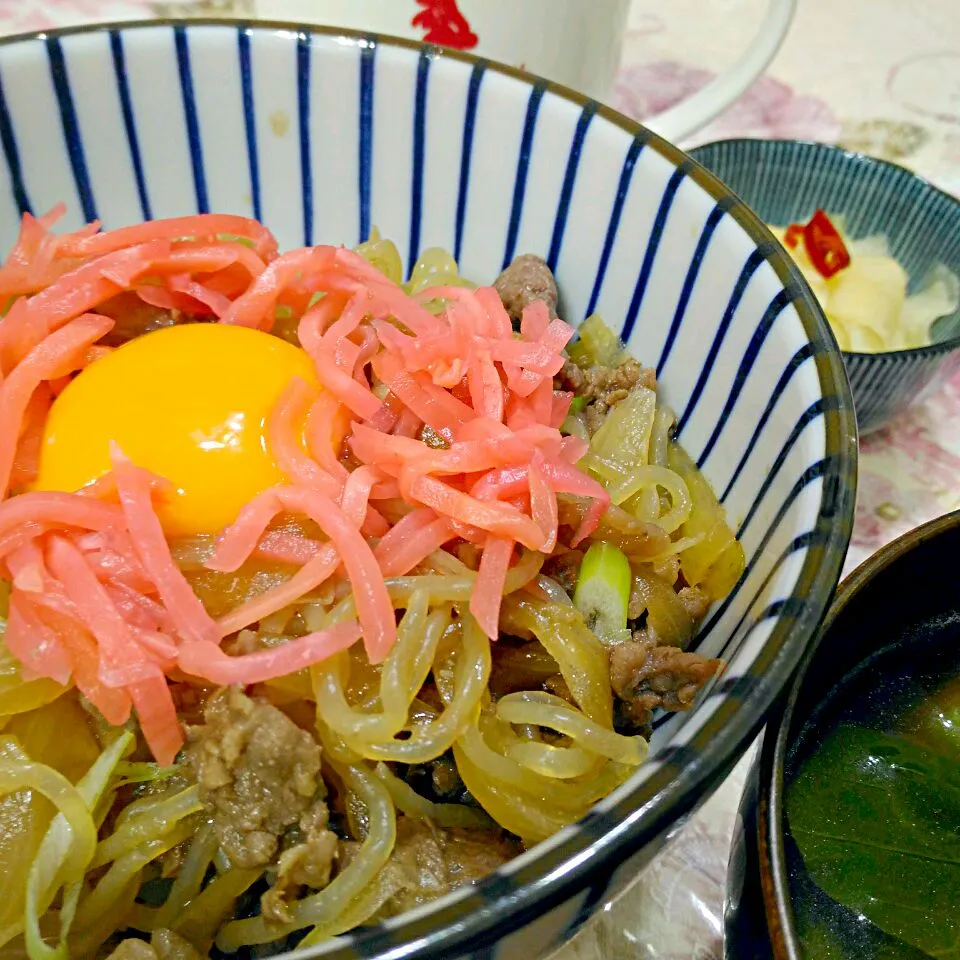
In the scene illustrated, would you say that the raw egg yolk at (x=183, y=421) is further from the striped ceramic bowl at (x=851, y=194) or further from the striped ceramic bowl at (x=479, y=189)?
the striped ceramic bowl at (x=851, y=194)

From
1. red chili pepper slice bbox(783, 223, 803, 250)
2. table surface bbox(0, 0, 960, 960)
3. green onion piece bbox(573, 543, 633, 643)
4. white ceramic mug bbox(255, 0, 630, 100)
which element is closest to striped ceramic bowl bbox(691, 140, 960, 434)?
red chili pepper slice bbox(783, 223, 803, 250)

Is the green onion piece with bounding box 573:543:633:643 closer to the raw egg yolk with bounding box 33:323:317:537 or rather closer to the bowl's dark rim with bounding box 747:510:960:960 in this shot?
the bowl's dark rim with bounding box 747:510:960:960

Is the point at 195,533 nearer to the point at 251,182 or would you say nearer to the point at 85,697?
the point at 85,697

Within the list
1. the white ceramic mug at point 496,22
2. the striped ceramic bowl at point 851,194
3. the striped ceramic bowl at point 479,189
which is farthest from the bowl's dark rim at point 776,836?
the striped ceramic bowl at point 851,194

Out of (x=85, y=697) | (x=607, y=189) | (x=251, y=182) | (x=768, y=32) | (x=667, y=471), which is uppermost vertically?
(x=768, y=32)

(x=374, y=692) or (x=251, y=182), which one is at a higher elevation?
(x=251, y=182)

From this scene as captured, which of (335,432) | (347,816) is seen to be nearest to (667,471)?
(335,432)

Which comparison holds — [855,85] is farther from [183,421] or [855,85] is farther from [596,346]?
[183,421]

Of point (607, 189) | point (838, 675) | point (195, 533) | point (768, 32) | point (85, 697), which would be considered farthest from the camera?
point (768, 32)
